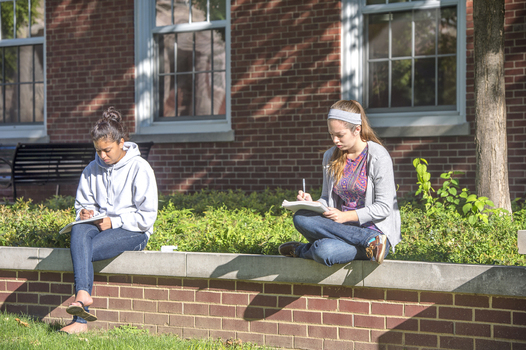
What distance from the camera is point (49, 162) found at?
7723 millimetres

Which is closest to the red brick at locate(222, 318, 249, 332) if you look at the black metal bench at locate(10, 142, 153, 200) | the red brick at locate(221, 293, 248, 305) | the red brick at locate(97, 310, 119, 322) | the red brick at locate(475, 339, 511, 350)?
the red brick at locate(221, 293, 248, 305)

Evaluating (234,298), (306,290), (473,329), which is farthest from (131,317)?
(473,329)

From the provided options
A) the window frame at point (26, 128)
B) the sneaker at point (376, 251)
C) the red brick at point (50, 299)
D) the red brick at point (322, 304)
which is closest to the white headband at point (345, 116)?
the sneaker at point (376, 251)

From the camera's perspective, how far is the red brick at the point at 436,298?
3474 mm

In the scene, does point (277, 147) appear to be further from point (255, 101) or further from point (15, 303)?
point (15, 303)

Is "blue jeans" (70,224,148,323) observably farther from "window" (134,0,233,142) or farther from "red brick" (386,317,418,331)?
"window" (134,0,233,142)

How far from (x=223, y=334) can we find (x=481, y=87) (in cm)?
341

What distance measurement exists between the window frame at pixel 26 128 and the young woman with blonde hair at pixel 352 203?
662 cm

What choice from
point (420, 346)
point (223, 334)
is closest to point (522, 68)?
point (420, 346)

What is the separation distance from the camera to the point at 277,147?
315 inches

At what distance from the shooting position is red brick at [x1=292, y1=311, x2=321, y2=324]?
3.78 meters

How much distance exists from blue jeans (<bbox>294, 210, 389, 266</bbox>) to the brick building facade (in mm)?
3953

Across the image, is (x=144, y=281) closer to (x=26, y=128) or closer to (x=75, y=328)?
(x=75, y=328)

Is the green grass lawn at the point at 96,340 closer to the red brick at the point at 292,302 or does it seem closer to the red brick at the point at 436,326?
the red brick at the point at 292,302
